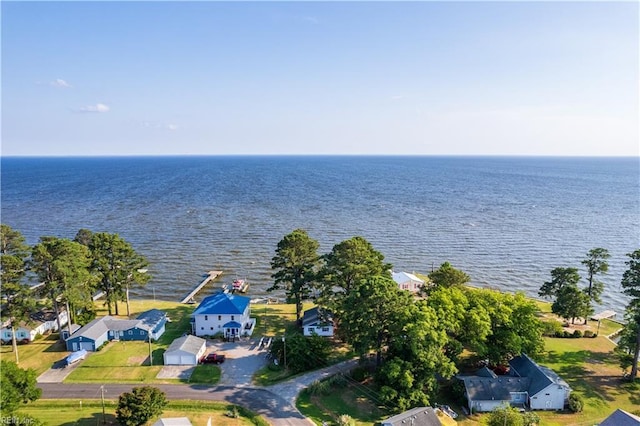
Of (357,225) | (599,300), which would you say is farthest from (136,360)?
(357,225)

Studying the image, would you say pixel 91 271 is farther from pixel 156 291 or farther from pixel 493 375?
pixel 493 375

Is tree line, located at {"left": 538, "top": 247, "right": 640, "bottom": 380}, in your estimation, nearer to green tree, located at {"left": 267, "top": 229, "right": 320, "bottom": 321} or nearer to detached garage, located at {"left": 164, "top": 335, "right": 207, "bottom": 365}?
green tree, located at {"left": 267, "top": 229, "right": 320, "bottom": 321}

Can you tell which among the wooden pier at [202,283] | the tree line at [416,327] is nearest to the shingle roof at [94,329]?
the wooden pier at [202,283]

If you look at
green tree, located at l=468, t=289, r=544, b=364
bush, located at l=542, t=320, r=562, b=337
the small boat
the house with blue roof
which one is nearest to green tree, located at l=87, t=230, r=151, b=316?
the house with blue roof

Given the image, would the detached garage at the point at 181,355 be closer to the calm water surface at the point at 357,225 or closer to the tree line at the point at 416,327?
the tree line at the point at 416,327

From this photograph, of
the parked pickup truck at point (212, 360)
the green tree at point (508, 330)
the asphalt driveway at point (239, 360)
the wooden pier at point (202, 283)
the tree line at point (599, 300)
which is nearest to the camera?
the asphalt driveway at point (239, 360)

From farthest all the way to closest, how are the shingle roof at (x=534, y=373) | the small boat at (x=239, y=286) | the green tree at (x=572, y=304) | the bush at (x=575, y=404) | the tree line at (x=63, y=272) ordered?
the small boat at (x=239, y=286) → the green tree at (x=572, y=304) → the tree line at (x=63, y=272) → the shingle roof at (x=534, y=373) → the bush at (x=575, y=404)
